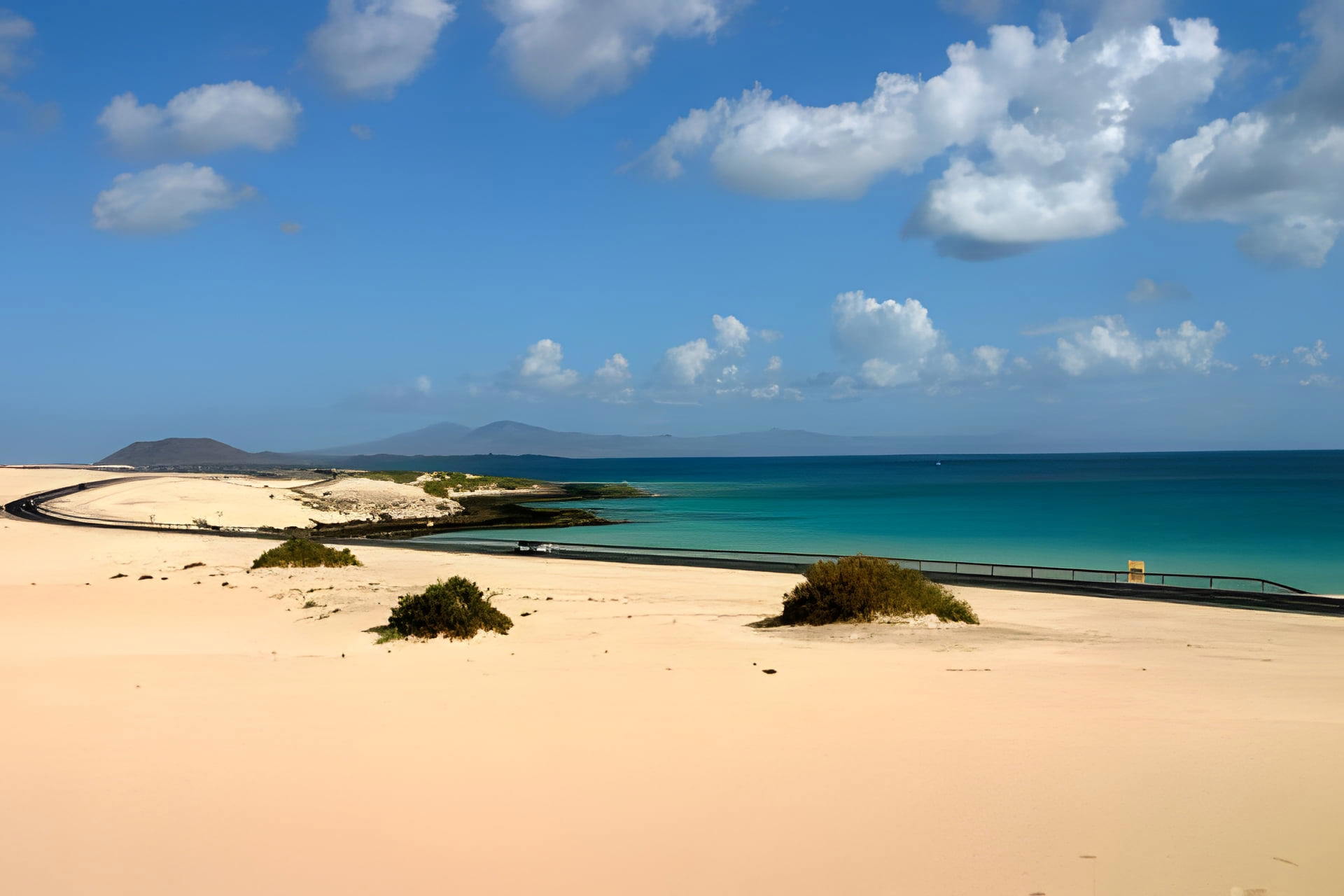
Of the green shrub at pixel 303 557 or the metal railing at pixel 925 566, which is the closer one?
the green shrub at pixel 303 557

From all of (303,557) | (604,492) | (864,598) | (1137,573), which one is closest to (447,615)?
(864,598)

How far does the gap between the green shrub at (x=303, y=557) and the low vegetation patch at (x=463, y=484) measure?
222 ft

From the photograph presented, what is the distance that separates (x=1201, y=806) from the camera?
6699 mm

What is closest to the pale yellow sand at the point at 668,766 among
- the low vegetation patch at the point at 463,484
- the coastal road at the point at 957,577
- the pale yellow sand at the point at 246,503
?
the coastal road at the point at 957,577

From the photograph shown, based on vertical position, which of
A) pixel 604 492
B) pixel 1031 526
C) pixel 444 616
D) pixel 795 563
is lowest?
pixel 795 563

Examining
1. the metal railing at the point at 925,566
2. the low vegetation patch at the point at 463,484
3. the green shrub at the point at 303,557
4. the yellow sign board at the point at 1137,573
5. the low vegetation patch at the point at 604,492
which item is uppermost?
the low vegetation patch at the point at 463,484

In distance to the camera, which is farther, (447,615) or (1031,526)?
(1031,526)

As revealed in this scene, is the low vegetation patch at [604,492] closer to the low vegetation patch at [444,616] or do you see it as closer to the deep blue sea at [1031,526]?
the deep blue sea at [1031,526]

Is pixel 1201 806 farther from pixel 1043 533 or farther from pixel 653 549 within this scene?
pixel 1043 533

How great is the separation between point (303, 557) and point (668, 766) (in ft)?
78.9

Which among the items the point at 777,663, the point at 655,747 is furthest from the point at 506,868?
the point at 777,663

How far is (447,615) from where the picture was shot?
15.4 m

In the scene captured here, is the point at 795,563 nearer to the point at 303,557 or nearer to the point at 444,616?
the point at 303,557

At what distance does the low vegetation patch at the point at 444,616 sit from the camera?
15.3m
